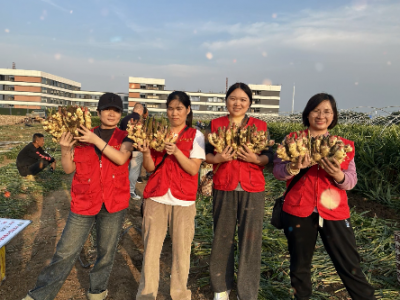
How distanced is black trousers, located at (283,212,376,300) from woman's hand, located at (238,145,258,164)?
0.56 meters

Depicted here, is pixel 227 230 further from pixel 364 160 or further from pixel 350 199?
pixel 364 160

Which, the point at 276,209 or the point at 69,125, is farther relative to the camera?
the point at 276,209

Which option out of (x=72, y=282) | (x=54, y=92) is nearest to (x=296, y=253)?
(x=72, y=282)

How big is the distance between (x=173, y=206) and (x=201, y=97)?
7730cm

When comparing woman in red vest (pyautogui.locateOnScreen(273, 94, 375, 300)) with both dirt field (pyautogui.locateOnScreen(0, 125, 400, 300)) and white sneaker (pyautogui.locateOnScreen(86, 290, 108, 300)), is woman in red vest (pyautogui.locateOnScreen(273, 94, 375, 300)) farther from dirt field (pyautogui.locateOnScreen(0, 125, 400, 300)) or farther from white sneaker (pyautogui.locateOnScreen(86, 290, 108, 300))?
white sneaker (pyautogui.locateOnScreen(86, 290, 108, 300))

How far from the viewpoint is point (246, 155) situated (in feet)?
7.79

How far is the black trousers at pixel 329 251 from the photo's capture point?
211cm

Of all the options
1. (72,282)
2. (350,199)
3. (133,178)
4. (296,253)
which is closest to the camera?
(296,253)

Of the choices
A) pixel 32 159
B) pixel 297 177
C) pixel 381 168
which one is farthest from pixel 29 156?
pixel 381 168

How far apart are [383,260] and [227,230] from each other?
2.21m

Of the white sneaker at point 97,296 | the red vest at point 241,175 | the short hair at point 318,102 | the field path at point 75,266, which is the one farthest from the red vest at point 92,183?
the short hair at point 318,102

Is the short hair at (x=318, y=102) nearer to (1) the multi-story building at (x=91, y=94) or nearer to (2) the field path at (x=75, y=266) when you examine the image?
(2) the field path at (x=75, y=266)

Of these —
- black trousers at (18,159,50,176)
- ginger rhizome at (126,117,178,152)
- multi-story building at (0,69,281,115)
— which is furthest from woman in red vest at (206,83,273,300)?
multi-story building at (0,69,281,115)

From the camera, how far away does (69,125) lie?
2.29 meters
